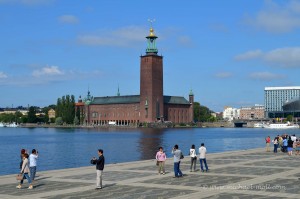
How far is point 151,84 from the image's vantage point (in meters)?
188

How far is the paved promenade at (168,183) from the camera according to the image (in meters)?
18.2

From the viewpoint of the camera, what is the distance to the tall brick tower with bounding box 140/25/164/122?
188 meters

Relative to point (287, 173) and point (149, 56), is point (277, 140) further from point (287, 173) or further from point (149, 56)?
point (149, 56)

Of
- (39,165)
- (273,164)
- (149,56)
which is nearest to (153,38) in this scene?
(149,56)

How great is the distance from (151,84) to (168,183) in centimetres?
16635

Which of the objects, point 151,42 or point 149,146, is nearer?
point 149,146

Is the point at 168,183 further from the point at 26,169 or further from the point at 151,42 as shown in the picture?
the point at 151,42

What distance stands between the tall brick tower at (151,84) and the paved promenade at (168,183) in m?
159

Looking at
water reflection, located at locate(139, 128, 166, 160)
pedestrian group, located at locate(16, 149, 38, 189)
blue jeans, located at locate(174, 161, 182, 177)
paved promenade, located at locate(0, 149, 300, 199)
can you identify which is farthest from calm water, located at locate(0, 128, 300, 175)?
blue jeans, located at locate(174, 161, 182, 177)

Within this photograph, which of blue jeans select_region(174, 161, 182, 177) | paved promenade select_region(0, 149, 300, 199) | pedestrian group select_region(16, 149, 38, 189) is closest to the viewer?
paved promenade select_region(0, 149, 300, 199)

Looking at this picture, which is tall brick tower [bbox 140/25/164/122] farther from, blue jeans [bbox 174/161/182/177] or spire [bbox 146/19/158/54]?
blue jeans [bbox 174/161/182/177]

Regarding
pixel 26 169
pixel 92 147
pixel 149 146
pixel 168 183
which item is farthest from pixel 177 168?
pixel 92 147

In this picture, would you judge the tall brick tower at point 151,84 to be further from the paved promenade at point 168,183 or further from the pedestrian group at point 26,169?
the pedestrian group at point 26,169

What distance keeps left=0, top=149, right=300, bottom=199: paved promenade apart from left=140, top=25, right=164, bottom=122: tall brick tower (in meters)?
159
